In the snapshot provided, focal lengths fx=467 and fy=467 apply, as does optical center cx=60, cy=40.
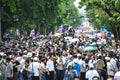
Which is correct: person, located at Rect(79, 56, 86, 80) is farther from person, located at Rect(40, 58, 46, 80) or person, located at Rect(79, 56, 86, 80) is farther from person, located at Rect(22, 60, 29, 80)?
person, located at Rect(22, 60, 29, 80)

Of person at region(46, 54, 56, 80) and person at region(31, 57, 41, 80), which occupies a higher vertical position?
person at region(46, 54, 56, 80)

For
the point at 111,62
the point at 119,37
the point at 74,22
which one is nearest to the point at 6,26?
the point at 119,37

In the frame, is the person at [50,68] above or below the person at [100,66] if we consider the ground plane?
above

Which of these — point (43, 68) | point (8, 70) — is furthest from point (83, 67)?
point (8, 70)

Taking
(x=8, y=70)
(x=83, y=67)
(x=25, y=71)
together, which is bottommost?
(x=25, y=71)

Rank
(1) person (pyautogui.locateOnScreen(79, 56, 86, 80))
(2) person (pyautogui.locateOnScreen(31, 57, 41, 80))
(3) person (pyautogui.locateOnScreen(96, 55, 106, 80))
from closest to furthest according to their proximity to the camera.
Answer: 1. (3) person (pyautogui.locateOnScreen(96, 55, 106, 80))
2. (2) person (pyautogui.locateOnScreen(31, 57, 41, 80))
3. (1) person (pyautogui.locateOnScreen(79, 56, 86, 80))

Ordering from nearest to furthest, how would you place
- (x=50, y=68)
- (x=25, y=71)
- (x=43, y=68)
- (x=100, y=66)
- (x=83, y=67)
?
(x=25, y=71), (x=100, y=66), (x=43, y=68), (x=83, y=67), (x=50, y=68)

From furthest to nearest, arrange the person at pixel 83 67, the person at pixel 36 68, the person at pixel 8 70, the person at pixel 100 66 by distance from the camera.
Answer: the person at pixel 83 67 < the person at pixel 8 70 < the person at pixel 36 68 < the person at pixel 100 66

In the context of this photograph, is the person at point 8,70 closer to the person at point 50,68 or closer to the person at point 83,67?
the person at point 50,68

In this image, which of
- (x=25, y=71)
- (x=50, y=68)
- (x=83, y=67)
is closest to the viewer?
(x=25, y=71)

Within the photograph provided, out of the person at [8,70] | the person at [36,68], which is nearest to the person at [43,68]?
the person at [36,68]

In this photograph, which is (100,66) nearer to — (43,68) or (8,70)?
(43,68)

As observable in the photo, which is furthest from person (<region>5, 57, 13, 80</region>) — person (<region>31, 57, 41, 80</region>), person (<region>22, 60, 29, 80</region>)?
person (<region>31, 57, 41, 80</region>)

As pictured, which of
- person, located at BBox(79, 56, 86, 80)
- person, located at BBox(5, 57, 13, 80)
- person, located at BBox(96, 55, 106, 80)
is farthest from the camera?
person, located at BBox(79, 56, 86, 80)
